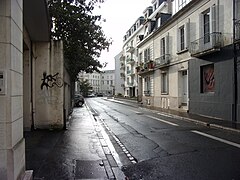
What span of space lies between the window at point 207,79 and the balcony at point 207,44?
107 cm

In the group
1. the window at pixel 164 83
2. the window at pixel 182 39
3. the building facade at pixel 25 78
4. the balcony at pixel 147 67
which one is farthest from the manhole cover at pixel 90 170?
the balcony at pixel 147 67

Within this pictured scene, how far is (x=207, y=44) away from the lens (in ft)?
59.7

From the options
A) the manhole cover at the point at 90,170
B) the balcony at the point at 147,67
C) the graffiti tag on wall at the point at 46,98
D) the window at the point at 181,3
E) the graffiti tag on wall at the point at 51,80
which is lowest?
the manhole cover at the point at 90,170

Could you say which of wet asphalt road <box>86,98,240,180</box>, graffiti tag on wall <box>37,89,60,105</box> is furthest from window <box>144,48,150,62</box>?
wet asphalt road <box>86,98,240,180</box>

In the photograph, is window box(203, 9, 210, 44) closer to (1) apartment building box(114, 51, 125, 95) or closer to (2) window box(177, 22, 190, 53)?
(2) window box(177, 22, 190, 53)

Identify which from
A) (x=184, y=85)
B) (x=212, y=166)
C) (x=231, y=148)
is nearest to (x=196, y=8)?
(x=184, y=85)

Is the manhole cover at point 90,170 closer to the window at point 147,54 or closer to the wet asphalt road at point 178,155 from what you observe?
the wet asphalt road at point 178,155

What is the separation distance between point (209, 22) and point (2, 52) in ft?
56.6

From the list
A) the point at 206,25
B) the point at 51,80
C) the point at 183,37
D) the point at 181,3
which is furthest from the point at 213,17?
the point at 51,80

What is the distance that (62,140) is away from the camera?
9.80 m

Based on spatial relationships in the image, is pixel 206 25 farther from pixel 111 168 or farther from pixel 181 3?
pixel 111 168

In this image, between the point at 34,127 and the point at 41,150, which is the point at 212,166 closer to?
the point at 41,150

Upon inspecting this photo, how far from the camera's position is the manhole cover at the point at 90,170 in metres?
5.75

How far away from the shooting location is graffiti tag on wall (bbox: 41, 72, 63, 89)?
12.5 meters
